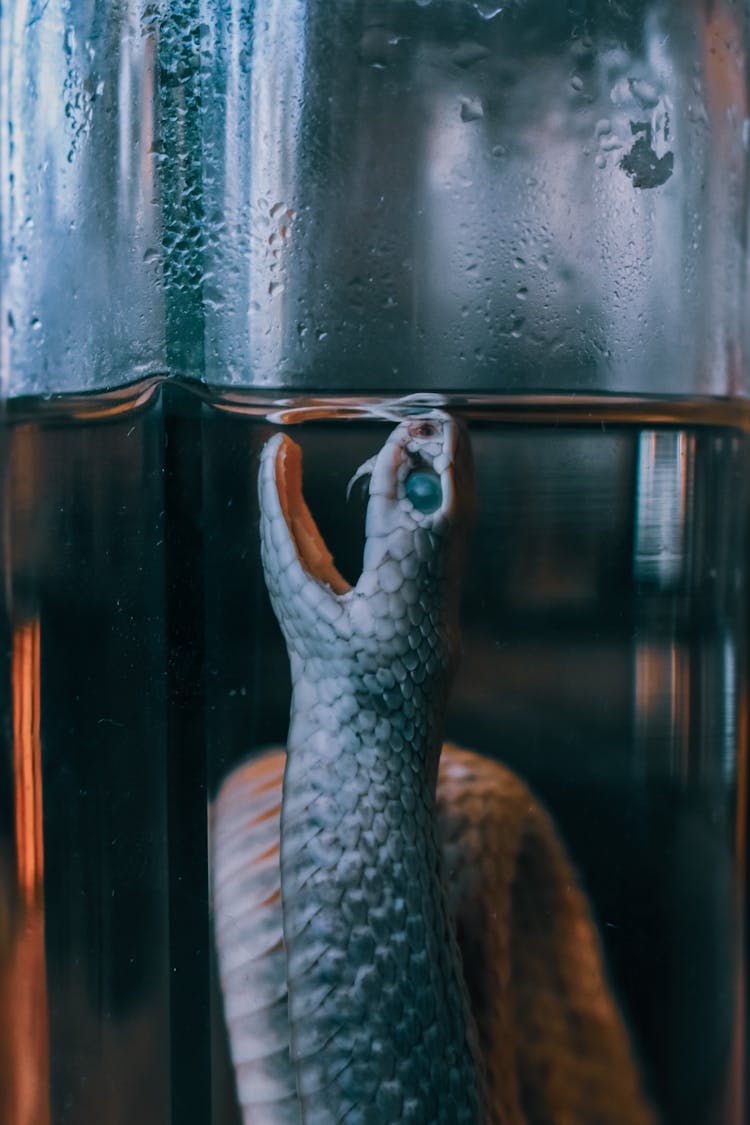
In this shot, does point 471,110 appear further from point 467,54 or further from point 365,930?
point 365,930

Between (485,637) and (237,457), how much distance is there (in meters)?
0.08

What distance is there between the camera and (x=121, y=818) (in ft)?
1.13

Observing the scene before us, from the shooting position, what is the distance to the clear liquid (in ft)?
1.05

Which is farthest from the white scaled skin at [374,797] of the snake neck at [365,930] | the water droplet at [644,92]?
the water droplet at [644,92]

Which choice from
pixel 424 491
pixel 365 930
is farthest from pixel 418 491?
pixel 365 930

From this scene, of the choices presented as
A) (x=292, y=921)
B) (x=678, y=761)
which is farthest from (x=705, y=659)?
(x=292, y=921)

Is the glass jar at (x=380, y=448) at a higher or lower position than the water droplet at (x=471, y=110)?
lower

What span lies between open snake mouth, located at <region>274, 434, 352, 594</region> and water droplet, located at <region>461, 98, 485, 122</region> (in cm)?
9

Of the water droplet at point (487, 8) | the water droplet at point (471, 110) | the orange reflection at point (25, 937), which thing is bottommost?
the orange reflection at point (25, 937)

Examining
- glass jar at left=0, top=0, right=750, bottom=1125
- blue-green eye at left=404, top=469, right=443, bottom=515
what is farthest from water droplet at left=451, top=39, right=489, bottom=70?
blue-green eye at left=404, top=469, right=443, bottom=515

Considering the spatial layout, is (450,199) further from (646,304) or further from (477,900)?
(477,900)

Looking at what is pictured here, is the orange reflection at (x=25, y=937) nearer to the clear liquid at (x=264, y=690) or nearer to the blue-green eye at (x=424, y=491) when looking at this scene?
the clear liquid at (x=264, y=690)

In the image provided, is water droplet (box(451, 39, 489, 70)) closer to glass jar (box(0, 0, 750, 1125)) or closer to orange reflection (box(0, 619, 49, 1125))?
glass jar (box(0, 0, 750, 1125))

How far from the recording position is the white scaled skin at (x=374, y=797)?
0.96ft
